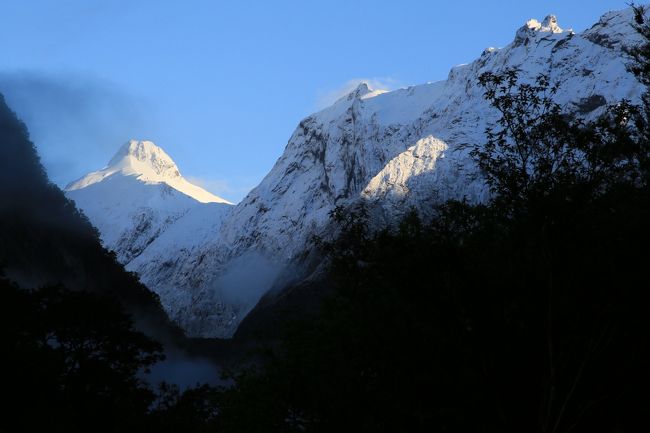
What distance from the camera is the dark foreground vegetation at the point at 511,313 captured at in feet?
96.4

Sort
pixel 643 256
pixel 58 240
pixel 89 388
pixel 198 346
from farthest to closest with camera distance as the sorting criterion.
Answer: pixel 198 346 → pixel 58 240 → pixel 89 388 → pixel 643 256

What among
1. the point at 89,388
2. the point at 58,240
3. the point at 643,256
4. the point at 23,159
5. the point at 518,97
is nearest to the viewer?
the point at 643,256

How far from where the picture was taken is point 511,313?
29.6 metres

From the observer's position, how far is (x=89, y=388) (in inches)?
1815

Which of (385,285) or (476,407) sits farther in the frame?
(385,285)

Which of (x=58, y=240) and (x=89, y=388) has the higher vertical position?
(x=58, y=240)

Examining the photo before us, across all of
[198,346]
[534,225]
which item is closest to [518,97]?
[534,225]

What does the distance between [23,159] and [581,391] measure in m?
104

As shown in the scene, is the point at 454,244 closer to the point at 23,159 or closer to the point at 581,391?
the point at 581,391

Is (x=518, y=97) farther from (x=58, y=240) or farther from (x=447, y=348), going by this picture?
(x=58, y=240)

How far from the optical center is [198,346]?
521ft

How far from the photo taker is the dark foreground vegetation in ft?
96.4

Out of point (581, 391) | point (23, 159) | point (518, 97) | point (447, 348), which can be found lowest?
point (581, 391)

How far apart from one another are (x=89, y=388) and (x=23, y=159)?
82631mm
